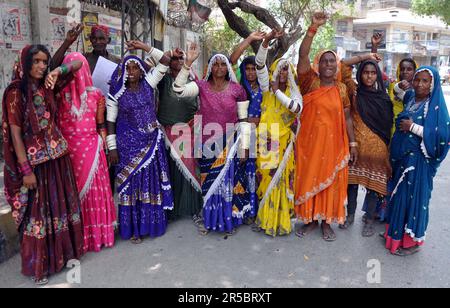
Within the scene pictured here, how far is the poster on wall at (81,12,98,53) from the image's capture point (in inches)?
A: 291

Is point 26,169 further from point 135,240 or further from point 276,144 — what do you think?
point 276,144

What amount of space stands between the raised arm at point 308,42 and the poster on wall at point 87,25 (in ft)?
17.2

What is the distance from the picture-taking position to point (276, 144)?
11.6 ft

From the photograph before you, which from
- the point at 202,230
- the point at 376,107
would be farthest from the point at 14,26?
the point at 376,107

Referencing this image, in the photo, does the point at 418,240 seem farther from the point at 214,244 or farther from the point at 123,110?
the point at 123,110

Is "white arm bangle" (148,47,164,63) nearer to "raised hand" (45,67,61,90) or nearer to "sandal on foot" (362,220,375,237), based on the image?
"raised hand" (45,67,61,90)

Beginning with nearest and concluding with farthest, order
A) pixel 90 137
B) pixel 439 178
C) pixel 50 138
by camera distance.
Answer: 1. pixel 50 138
2. pixel 90 137
3. pixel 439 178

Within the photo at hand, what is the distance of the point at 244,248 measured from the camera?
11.3 feet

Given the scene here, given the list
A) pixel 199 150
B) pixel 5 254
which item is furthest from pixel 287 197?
pixel 5 254

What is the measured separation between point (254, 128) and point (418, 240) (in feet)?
5.76

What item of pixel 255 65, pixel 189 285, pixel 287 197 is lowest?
pixel 189 285

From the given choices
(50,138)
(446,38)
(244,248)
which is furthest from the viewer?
(446,38)

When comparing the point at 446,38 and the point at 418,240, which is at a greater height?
the point at 446,38

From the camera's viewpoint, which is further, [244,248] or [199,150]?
[199,150]
